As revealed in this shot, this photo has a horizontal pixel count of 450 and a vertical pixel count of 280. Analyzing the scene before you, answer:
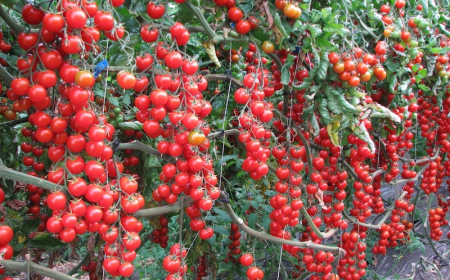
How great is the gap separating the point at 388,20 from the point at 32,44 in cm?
149

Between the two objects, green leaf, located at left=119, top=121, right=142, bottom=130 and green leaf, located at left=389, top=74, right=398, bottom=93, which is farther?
green leaf, located at left=389, top=74, right=398, bottom=93

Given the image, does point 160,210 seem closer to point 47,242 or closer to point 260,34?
point 47,242

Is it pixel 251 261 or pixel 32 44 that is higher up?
pixel 32 44

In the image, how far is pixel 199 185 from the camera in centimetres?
110

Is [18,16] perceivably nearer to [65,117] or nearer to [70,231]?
[65,117]

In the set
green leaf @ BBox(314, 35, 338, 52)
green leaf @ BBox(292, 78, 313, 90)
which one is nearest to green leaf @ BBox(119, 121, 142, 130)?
green leaf @ BBox(292, 78, 313, 90)

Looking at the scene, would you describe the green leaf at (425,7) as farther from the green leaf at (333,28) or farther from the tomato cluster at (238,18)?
the tomato cluster at (238,18)

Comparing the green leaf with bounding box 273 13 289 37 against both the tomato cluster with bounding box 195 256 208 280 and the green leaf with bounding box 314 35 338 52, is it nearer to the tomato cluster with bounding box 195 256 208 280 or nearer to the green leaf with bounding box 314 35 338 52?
the green leaf with bounding box 314 35 338 52

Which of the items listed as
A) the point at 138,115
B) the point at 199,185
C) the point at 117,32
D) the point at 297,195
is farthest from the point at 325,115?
the point at 117,32

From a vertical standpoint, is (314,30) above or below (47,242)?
above

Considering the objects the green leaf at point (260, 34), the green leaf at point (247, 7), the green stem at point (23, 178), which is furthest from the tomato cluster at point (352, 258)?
the green stem at point (23, 178)

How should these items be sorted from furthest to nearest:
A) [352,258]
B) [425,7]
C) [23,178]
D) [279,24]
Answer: [352,258] < [425,7] < [279,24] < [23,178]

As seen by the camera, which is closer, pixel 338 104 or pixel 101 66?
pixel 101 66

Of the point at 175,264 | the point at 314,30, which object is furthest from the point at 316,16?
the point at 175,264
